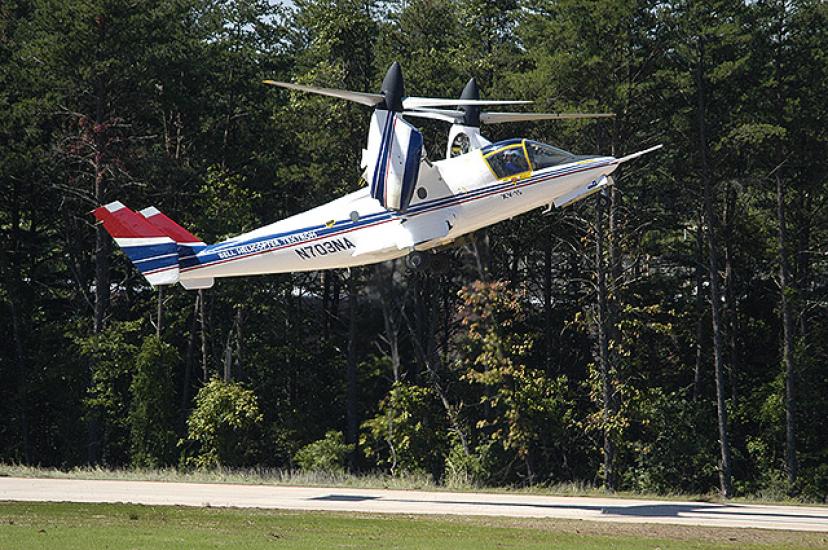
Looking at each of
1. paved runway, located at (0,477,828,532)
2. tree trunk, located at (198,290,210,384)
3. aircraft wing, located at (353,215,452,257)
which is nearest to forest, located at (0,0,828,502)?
tree trunk, located at (198,290,210,384)

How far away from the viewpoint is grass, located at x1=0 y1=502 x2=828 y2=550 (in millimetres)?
20375

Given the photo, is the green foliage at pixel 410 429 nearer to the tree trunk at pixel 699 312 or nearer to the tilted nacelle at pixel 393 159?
the tree trunk at pixel 699 312

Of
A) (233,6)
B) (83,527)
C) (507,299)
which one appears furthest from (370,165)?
(233,6)

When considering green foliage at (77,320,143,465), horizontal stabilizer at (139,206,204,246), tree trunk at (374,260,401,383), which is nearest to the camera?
horizontal stabilizer at (139,206,204,246)

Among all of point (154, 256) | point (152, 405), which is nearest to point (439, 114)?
point (154, 256)

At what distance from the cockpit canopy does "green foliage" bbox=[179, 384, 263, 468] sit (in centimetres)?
2112

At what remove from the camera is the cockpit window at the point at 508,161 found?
1053 inches

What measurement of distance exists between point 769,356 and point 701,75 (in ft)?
40.6

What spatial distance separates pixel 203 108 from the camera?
51.9 m

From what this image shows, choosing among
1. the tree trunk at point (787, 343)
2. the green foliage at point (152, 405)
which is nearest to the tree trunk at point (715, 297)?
the tree trunk at point (787, 343)

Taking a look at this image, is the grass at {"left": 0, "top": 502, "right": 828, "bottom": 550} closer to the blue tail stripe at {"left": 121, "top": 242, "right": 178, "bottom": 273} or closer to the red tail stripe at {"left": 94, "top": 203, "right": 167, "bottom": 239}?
the blue tail stripe at {"left": 121, "top": 242, "right": 178, "bottom": 273}

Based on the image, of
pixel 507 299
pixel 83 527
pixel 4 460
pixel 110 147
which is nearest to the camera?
pixel 83 527

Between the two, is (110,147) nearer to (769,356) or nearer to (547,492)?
(547,492)

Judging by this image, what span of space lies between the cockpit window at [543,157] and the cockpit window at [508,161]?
7.5 inches
